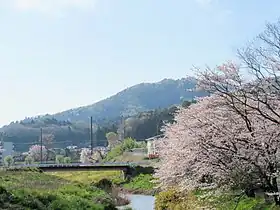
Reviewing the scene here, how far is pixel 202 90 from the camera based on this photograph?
17.6 m

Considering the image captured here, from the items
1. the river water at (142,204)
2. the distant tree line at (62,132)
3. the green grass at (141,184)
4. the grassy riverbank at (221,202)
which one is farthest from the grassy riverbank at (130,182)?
the distant tree line at (62,132)

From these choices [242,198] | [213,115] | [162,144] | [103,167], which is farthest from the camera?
[103,167]

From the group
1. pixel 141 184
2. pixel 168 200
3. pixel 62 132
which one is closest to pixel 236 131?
pixel 168 200

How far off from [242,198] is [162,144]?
24.0 feet

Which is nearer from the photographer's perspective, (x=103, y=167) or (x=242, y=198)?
(x=242, y=198)

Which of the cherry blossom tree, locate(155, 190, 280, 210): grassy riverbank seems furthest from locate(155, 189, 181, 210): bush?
the cherry blossom tree

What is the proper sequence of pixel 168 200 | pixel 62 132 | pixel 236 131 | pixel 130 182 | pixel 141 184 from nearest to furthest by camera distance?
pixel 236 131 → pixel 168 200 → pixel 141 184 → pixel 130 182 → pixel 62 132

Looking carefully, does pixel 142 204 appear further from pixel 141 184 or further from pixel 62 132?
pixel 62 132

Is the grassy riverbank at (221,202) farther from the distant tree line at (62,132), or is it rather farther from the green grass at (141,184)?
the distant tree line at (62,132)

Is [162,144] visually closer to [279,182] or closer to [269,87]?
[279,182]

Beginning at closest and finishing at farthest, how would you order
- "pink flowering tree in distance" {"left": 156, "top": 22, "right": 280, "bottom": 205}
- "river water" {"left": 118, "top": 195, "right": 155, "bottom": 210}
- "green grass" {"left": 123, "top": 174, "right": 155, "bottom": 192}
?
"pink flowering tree in distance" {"left": 156, "top": 22, "right": 280, "bottom": 205}
"river water" {"left": 118, "top": 195, "right": 155, "bottom": 210}
"green grass" {"left": 123, "top": 174, "right": 155, "bottom": 192}

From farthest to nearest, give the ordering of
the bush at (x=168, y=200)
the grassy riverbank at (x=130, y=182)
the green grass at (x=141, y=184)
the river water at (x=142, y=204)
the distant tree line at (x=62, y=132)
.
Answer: the distant tree line at (x=62, y=132)
the green grass at (x=141, y=184)
the grassy riverbank at (x=130, y=182)
the river water at (x=142, y=204)
the bush at (x=168, y=200)

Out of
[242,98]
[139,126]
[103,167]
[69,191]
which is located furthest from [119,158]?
[242,98]

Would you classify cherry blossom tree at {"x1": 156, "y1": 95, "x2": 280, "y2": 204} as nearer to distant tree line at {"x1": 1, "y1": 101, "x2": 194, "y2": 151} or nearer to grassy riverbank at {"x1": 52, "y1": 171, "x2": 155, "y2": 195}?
grassy riverbank at {"x1": 52, "y1": 171, "x2": 155, "y2": 195}
